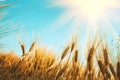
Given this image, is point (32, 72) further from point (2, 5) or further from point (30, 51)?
point (2, 5)

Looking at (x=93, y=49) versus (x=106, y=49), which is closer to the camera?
(x=106, y=49)

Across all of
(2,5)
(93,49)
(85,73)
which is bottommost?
(85,73)

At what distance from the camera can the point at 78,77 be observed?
3150mm

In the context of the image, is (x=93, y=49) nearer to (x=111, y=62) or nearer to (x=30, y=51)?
(x=111, y=62)

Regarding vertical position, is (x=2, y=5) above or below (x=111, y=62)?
above

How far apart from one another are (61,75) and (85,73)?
0.31m

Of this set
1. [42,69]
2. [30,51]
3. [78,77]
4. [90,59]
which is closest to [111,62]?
[90,59]

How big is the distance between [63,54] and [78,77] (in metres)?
0.52

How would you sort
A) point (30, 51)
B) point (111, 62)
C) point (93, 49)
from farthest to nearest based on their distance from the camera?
point (30, 51)
point (93, 49)
point (111, 62)

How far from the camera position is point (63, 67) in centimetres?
340

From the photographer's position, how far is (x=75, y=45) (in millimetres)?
3518

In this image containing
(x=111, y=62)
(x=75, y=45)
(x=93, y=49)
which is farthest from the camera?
(x=75, y=45)

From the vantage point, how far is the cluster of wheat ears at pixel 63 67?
8.38 feet

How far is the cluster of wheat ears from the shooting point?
2553 millimetres
